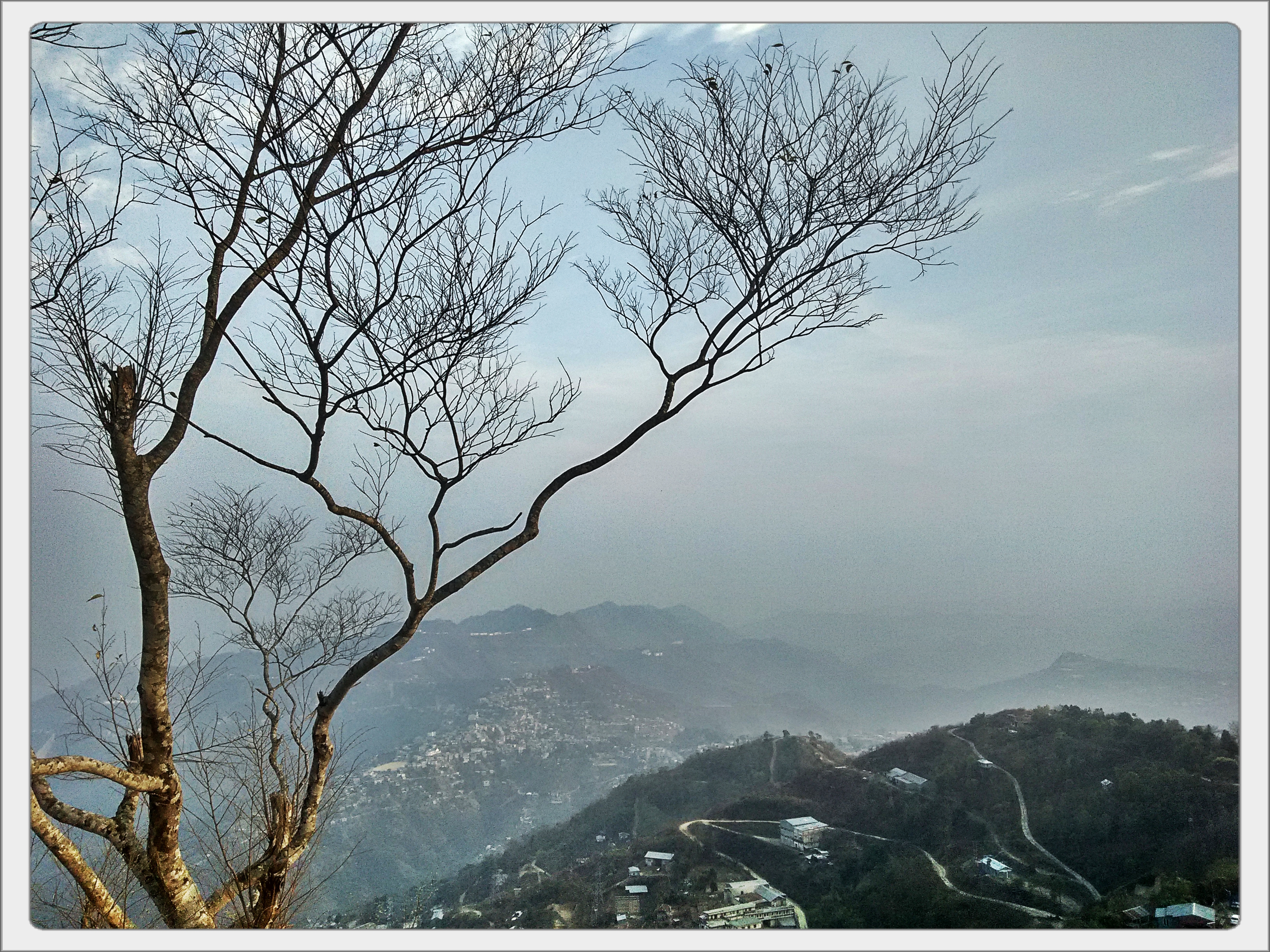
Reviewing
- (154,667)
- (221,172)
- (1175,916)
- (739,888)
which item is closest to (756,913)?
(739,888)

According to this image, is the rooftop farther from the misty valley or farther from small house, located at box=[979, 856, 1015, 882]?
small house, located at box=[979, 856, 1015, 882]

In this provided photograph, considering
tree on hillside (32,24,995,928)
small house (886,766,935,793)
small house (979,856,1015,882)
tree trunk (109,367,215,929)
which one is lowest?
small house (979,856,1015,882)

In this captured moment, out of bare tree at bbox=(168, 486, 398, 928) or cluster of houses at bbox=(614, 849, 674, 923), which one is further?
cluster of houses at bbox=(614, 849, 674, 923)

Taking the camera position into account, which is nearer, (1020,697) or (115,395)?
(115,395)

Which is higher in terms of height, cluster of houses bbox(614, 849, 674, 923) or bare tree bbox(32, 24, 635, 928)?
bare tree bbox(32, 24, 635, 928)

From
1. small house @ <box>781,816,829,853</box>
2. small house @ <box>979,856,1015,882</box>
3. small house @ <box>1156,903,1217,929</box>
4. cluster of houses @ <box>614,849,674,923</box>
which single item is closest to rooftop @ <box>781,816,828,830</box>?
small house @ <box>781,816,829,853</box>

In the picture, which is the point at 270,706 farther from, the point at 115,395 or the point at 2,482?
the point at 115,395

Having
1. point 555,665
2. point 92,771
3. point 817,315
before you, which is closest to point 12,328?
point 92,771
